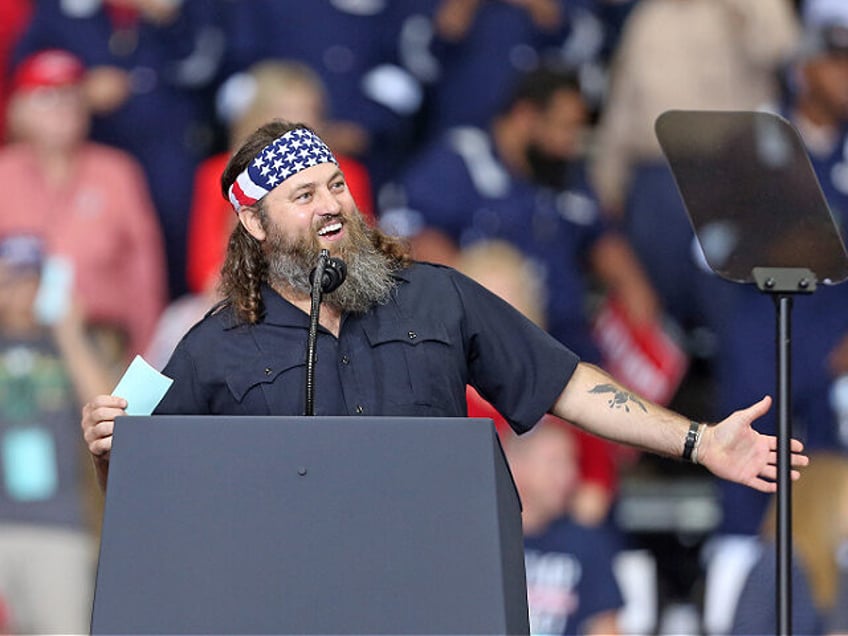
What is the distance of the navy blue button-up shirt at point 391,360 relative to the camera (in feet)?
10.2

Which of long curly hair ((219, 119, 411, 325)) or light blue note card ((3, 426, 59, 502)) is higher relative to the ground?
long curly hair ((219, 119, 411, 325))

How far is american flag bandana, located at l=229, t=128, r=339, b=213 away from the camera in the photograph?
3242 millimetres

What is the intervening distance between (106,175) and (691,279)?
205 centimetres

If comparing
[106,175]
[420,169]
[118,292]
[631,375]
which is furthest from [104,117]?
[631,375]

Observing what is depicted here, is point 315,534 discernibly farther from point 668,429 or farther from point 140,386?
point 668,429

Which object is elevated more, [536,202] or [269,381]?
[536,202]

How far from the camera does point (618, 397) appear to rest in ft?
10.4

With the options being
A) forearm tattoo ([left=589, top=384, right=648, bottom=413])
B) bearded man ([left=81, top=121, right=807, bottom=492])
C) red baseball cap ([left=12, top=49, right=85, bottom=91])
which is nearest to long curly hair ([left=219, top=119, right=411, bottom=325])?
bearded man ([left=81, top=121, right=807, bottom=492])

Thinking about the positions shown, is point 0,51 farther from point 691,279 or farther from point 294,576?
point 294,576

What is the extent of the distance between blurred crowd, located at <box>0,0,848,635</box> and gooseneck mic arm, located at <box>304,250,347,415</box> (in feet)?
9.40

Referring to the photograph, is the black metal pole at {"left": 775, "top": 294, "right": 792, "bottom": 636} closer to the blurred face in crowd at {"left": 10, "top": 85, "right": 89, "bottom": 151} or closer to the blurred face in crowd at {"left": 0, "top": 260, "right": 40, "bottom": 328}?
the blurred face in crowd at {"left": 0, "top": 260, "right": 40, "bottom": 328}

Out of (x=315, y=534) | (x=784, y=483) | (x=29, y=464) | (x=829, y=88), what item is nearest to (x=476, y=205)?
(x=829, y=88)

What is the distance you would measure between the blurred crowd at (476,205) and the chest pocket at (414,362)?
101 inches

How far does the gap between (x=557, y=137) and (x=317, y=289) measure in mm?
Answer: 3480
